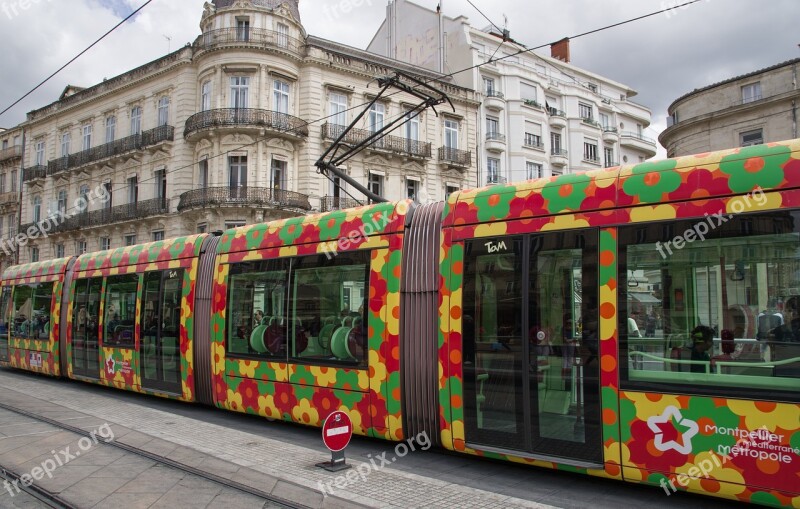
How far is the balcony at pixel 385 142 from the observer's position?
3161 centimetres

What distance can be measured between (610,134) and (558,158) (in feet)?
28.3

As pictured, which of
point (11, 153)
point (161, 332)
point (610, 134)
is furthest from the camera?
point (610, 134)

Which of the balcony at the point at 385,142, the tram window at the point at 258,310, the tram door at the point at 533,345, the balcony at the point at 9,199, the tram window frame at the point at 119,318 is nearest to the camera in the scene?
the tram door at the point at 533,345

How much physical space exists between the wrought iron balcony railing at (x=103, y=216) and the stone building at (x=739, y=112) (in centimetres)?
2994

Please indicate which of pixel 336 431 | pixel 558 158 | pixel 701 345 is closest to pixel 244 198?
pixel 558 158

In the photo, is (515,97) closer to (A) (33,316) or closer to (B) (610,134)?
(B) (610,134)

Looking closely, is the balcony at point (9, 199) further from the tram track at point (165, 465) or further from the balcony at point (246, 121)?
the tram track at point (165, 465)

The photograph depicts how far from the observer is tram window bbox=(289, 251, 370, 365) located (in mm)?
7945

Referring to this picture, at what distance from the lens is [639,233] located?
5.69 m

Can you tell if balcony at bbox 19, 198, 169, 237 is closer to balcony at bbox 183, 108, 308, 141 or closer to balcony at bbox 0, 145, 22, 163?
balcony at bbox 183, 108, 308, 141

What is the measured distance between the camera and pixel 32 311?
15758mm

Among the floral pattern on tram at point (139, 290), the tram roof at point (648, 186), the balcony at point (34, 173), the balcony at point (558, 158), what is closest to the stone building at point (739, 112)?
the balcony at point (558, 158)

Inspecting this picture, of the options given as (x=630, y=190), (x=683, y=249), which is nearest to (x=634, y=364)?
(x=683, y=249)

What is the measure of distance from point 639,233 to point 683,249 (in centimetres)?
42
